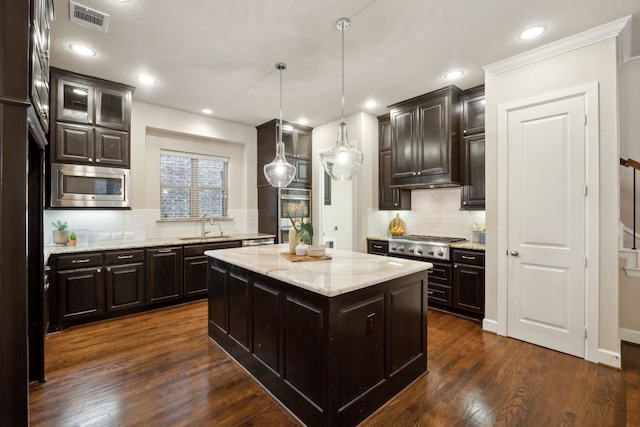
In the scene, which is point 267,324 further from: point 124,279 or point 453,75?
point 453,75

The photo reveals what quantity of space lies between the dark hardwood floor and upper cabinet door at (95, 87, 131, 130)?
2516 millimetres

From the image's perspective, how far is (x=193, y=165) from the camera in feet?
16.8

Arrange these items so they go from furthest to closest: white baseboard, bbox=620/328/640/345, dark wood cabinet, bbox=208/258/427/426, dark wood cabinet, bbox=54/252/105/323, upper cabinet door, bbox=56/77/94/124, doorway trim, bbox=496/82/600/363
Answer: upper cabinet door, bbox=56/77/94/124 < dark wood cabinet, bbox=54/252/105/323 < white baseboard, bbox=620/328/640/345 < doorway trim, bbox=496/82/600/363 < dark wood cabinet, bbox=208/258/427/426

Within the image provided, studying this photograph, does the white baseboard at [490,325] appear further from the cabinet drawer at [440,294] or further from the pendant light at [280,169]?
the pendant light at [280,169]

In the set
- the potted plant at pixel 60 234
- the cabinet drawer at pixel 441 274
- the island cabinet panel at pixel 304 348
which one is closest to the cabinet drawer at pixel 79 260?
the potted plant at pixel 60 234

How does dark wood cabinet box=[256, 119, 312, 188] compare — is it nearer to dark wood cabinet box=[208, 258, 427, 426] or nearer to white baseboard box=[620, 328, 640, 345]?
dark wood cabinet box=[208, 258, 427, 426]

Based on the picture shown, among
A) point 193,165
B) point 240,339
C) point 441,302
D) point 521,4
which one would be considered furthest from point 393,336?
point 193,165

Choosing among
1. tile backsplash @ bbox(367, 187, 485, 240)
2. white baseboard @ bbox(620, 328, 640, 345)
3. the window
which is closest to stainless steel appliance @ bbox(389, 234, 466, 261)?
tile backsplash @ bbox(367, 187, 485, 240)

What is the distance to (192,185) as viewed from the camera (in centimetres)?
510

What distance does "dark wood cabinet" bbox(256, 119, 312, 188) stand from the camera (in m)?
5.25

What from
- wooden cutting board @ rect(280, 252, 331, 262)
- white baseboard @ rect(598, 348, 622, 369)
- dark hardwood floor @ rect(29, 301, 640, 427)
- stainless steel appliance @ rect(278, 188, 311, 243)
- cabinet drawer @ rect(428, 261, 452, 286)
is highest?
stainless steel appliance @ rect(278, 188, 311, 243)

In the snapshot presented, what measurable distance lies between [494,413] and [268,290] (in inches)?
67.5

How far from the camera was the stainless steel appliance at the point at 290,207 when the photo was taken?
16.9ft

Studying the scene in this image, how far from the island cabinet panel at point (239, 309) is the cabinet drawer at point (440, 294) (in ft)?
8.43
